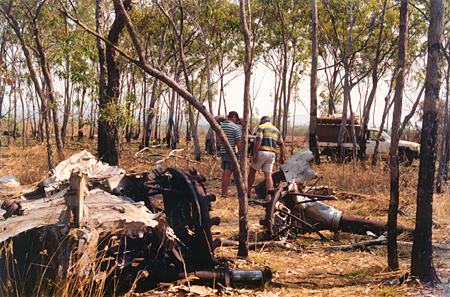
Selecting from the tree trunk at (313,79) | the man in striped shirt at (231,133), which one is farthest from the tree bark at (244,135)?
the tree trunk at (313,79)

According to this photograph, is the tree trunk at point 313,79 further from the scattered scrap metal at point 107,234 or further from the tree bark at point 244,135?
the scattered scrap metal at point 107,234

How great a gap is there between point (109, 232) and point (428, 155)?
312 centimetres

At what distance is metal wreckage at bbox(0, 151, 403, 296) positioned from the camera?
3957 mm

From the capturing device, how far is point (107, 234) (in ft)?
13.5

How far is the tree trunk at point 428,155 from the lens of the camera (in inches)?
202

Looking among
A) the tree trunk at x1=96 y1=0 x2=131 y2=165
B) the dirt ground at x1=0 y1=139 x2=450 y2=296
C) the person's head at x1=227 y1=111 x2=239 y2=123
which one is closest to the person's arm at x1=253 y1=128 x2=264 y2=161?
the person's head at x1=227 y1=111 x2=239 y2=123

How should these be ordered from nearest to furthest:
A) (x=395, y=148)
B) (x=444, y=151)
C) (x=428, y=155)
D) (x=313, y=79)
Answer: (x=428, y=155) < (x=395, y=148) < (x=313, y=79) < (x=444, y=151)

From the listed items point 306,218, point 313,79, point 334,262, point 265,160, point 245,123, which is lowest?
point 334,262

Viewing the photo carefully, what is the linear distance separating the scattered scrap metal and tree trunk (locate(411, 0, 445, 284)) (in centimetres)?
151

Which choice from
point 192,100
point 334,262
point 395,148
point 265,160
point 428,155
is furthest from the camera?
point 265,160

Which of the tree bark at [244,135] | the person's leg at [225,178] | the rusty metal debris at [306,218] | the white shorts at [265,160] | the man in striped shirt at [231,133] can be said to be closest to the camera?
the tree bark at [244,135]

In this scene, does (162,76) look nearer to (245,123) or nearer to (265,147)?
(245,123)

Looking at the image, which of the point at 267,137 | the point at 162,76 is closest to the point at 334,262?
the point at 162,76

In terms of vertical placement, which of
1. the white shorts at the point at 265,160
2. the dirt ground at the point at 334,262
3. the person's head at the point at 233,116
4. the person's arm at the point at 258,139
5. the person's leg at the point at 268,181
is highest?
the person's head at the point at 233,116
